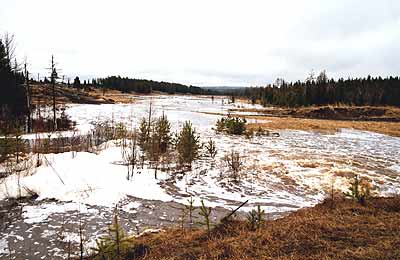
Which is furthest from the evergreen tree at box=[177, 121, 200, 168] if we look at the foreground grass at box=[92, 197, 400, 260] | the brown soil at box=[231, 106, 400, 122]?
the brown soil at box=[231, 106, 400, 122]

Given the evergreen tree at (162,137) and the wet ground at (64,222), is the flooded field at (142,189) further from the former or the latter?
the evergreen tree at (162,137)

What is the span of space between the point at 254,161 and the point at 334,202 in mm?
6847

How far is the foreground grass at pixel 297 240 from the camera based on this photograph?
12.1 feet

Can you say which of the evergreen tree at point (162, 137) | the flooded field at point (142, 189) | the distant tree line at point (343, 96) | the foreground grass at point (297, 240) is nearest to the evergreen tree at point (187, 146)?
the flooded field at point (142, 189)

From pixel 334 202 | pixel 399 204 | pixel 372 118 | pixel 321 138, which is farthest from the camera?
pixel 372 118

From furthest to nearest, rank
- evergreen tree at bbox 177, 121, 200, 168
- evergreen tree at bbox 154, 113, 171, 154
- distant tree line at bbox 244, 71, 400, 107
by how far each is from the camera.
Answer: distant tree line at bbox 244, 71, 400, 107, evergreen tree at bbox 154, 113, 171, 154, evergreen tree at bbox 177, 121, 200, 168

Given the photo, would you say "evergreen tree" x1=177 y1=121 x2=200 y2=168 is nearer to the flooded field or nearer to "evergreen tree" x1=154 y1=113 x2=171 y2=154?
the flooded field

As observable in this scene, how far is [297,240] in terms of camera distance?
4.09 metres

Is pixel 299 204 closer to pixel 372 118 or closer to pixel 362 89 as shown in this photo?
pixel 372 118

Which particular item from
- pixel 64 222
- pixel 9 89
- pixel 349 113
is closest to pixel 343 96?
pixel 349 113

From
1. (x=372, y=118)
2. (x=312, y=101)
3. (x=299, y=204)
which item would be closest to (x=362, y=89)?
(x=312, y=101)

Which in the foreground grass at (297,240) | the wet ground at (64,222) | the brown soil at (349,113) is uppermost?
the brown soil at (349,113)

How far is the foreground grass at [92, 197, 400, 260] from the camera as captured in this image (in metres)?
3.67

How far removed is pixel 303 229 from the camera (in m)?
4.51
